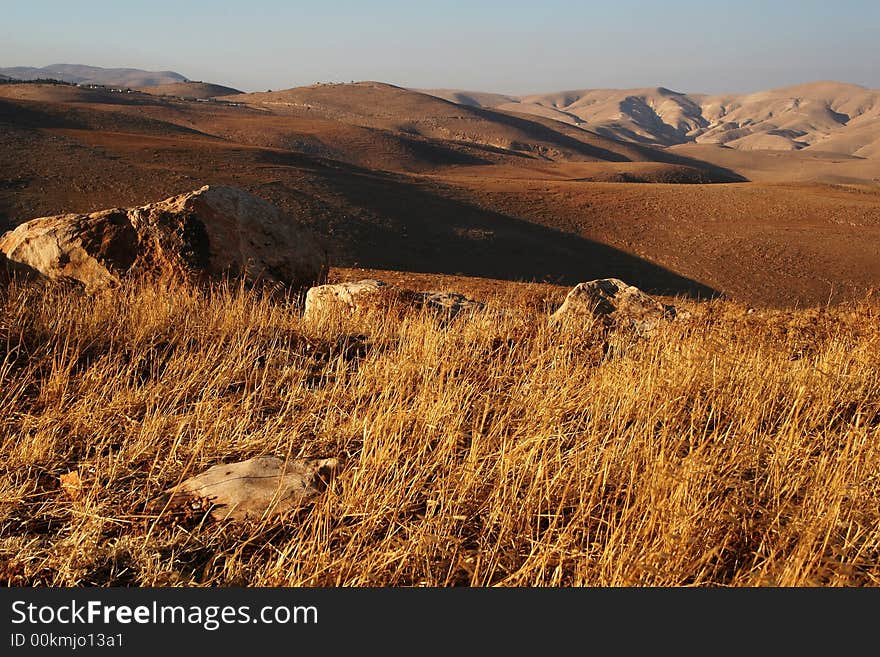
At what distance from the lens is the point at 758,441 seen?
3.51 meters

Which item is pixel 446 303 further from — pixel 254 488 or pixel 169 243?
pixel 254 488

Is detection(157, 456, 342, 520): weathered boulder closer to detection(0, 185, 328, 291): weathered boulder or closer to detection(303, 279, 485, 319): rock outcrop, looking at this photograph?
detection(303, 279, 485, 319): rock outcrop

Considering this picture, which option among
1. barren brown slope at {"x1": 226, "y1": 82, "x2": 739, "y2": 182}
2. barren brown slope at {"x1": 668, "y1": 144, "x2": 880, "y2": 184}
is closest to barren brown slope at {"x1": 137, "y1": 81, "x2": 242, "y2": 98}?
barren brown slope at {"x1": 226, "y1": 82, "x2": 739, "y2": 182}

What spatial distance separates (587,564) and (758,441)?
4.73 feet

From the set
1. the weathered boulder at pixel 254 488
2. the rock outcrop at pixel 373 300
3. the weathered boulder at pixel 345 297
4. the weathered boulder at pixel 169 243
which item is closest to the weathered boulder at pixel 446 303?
the rock outcrop at pixel 373 300

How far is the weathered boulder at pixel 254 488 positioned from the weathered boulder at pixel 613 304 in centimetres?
472

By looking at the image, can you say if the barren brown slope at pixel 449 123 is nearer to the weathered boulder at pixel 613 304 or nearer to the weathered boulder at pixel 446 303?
the weathered boulder at pixel 613 304

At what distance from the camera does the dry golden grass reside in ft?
8.39

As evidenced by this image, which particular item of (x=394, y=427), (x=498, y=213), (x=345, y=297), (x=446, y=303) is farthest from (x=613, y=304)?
(x=498, y=213)

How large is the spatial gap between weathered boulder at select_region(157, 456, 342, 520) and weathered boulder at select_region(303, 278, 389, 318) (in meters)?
3.92

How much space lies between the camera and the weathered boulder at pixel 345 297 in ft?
24.3

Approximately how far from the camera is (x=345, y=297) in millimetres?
7738

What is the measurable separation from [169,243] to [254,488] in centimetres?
628

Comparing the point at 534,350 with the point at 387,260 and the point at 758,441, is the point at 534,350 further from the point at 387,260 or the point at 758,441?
the point at 387,260
